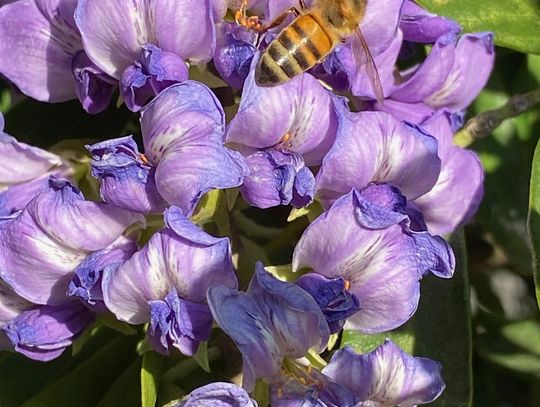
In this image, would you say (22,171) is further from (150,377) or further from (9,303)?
(150,377)

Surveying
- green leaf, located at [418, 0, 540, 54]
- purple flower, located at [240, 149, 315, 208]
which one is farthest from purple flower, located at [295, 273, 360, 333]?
green leaf, located at [418, 0, 540, 54]

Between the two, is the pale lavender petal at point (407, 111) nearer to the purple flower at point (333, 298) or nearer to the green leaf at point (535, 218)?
the green leaf at point (535, 218)

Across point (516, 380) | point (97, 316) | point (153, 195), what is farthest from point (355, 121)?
point (516, 380)

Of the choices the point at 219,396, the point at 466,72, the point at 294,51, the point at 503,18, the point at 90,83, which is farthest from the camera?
the point at 503,18

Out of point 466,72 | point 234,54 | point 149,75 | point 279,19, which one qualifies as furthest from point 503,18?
point 149,75

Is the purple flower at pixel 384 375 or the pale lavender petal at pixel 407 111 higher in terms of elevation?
the pale lavender petal at pixel 407 111

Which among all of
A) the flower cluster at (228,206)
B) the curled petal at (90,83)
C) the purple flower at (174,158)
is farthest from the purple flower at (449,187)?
the curled petal at (90,83)
